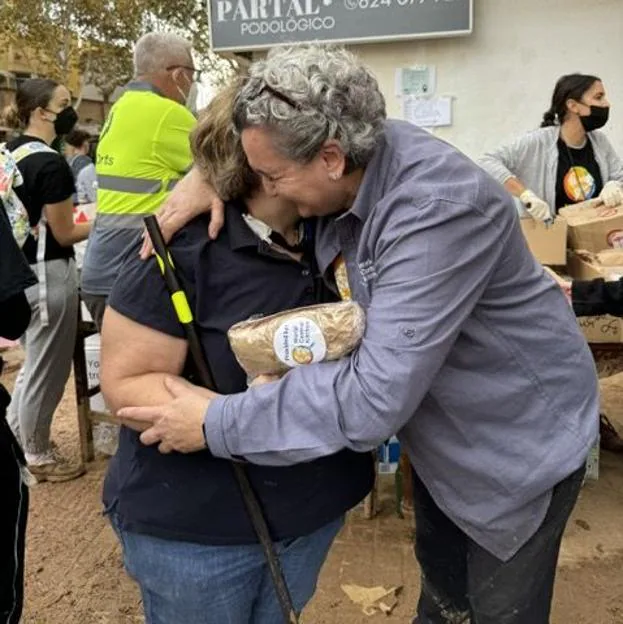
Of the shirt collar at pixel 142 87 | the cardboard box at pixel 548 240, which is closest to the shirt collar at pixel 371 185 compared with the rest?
the cardboard box at pixel 548 240

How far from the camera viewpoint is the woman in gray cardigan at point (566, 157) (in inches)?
167

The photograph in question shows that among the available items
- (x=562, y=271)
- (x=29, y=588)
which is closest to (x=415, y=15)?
(x=562, y=271)

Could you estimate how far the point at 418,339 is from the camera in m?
1.32

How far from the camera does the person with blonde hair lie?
3576mm

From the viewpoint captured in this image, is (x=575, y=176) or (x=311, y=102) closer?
(x=311, y=102)

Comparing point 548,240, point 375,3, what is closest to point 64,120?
point 548,240

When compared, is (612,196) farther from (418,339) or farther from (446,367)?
(418,339)

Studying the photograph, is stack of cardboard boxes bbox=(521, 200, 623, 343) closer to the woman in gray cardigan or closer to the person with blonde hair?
the woman in gray cardigan

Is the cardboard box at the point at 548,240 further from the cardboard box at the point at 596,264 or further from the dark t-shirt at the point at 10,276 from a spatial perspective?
the dark t-shirt at the point at 10,276

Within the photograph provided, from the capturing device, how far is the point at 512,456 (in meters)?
1.59

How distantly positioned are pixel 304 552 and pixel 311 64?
108cm

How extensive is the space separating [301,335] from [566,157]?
3.41 m

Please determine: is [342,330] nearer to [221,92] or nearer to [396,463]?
[221,92]

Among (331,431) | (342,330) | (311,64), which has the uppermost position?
(311,64)
